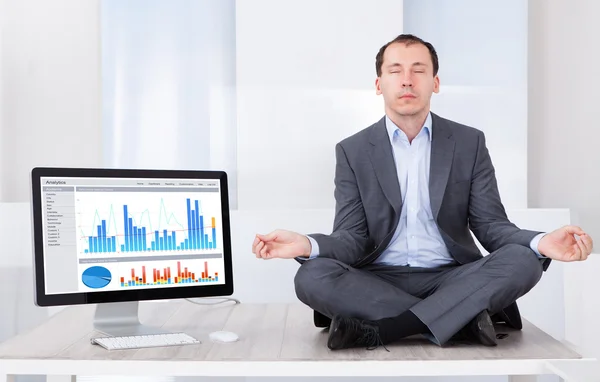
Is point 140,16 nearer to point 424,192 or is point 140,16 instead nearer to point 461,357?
point 424,192

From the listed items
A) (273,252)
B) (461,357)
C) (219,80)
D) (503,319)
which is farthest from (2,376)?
(219,80)

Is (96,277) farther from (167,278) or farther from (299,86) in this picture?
(299,86)

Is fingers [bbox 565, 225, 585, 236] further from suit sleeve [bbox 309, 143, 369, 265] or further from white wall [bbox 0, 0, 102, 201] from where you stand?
white wall [bbox 0, 0, 102, 201]

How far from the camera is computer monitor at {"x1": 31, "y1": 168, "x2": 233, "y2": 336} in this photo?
1856 mm

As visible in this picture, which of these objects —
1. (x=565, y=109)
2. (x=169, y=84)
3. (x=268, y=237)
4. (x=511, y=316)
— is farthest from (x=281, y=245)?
(x=565, y=109)

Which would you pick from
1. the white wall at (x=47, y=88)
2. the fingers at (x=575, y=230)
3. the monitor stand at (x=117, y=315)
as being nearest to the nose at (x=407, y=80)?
the fingers at (x=575, y=230)

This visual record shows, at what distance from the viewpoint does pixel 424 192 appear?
2.34m

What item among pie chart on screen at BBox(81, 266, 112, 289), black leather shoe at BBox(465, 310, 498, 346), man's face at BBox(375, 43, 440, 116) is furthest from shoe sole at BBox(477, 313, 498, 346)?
pie chart on screen at BBox(81, 266, 112, 289)

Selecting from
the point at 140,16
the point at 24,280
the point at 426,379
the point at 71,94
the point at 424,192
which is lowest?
the point at 426,379

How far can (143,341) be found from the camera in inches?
71.4

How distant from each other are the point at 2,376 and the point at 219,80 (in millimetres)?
2221

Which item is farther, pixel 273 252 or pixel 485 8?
pixel 485 8

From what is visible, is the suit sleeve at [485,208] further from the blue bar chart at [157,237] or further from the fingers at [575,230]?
the blue bar chart at [157,237]

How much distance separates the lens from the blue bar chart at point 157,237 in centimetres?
192
